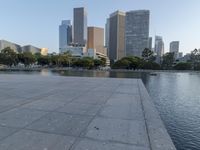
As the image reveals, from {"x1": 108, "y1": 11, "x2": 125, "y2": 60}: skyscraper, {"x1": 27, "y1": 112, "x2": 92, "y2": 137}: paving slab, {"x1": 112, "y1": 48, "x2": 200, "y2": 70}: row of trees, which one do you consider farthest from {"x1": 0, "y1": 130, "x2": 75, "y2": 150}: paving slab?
{"x1": 108, "y1": 11, "x2": 125, "y2": 60}: skyscraper

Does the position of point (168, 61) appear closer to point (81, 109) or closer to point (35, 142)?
point (81, 109)

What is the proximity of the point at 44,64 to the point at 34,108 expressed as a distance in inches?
3959

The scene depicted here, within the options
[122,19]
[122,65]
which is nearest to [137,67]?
[122,65]

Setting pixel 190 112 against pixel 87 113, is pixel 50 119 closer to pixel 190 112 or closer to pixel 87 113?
pixel 87 113

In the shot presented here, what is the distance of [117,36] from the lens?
177m

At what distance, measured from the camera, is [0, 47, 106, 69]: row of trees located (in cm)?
8356

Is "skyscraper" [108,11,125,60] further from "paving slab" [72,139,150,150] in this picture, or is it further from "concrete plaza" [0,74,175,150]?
"paving slab" [72,139,150,150]

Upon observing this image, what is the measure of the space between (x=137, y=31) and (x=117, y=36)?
33.7 meters

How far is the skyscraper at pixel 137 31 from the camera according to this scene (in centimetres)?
14412

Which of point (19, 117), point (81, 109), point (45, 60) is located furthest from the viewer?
point (45, 60)

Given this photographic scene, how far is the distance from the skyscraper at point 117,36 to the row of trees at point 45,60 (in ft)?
250

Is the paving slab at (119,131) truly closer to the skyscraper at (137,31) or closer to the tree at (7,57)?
the tree at (7,57)

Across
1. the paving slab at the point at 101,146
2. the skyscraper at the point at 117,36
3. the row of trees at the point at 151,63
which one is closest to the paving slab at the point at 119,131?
the paving slab at the point at 101,146

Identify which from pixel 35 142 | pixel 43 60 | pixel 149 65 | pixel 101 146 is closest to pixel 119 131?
pixel 101 146
